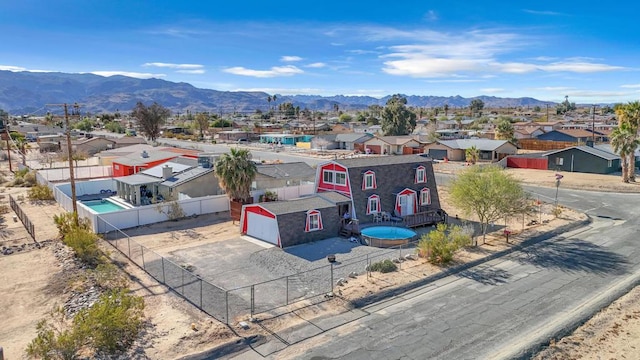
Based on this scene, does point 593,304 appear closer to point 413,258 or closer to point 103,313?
point 413,258

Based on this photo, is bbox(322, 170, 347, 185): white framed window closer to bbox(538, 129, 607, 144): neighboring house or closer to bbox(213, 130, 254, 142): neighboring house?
bbox(538, 129, 607, 144): neighboring house

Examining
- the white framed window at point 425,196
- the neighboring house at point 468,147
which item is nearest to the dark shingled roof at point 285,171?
the white framed window at point 425,196

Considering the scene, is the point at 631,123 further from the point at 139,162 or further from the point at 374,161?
the point at 139,162

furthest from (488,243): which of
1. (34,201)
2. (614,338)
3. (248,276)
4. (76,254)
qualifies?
(34,201)

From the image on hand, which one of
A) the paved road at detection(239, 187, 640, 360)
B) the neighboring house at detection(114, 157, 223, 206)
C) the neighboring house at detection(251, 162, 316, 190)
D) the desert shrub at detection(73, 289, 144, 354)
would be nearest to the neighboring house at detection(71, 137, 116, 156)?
the neighboring house at detection(114, 157, 223, 206)

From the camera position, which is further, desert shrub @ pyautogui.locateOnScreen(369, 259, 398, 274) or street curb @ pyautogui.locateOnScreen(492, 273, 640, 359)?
desert shrub @ pyautogui.locateOnScreen(369, 259, 398, 274)

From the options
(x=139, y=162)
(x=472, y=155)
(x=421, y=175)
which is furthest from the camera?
(x=472, y=155)

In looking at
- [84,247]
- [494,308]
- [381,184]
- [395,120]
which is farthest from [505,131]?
[84,247]
